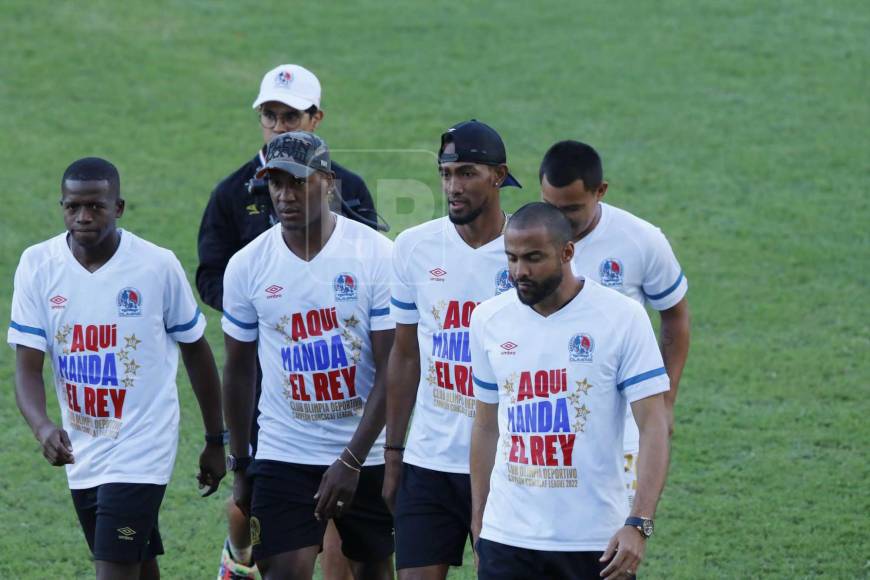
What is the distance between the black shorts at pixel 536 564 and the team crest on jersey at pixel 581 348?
2.51 feet

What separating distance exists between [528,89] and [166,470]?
12.6m

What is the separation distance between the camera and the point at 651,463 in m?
5.68

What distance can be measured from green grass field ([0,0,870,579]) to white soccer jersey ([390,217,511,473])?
85.8 inches

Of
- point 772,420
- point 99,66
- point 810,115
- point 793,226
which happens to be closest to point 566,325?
point 772,420

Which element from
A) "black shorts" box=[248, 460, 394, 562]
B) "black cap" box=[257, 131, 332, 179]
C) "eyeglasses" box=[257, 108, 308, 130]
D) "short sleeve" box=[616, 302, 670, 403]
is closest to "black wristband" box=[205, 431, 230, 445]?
"black shorts" box=[248, 460, 394, 562]

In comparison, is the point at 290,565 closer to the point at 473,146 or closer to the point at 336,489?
the point at 336,489

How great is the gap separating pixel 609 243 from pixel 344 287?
4.19 ft

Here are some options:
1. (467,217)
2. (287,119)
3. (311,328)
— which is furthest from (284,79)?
(467,217)

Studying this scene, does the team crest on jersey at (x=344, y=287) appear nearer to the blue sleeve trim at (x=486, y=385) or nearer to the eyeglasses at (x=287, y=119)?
the blue sleeve trim at (x=486, y=385)

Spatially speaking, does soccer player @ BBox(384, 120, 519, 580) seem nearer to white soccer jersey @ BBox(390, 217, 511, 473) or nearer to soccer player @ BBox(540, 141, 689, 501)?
white soccer jersey @ BBox(390, 217, 511, 473)

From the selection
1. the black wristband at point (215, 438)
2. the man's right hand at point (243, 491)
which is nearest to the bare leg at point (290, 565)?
the man's right hand at point (243, 491)

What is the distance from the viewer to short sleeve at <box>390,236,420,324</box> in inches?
271

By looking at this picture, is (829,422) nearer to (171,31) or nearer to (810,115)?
(810,115)

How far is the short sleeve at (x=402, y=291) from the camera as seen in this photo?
689 centimetres
